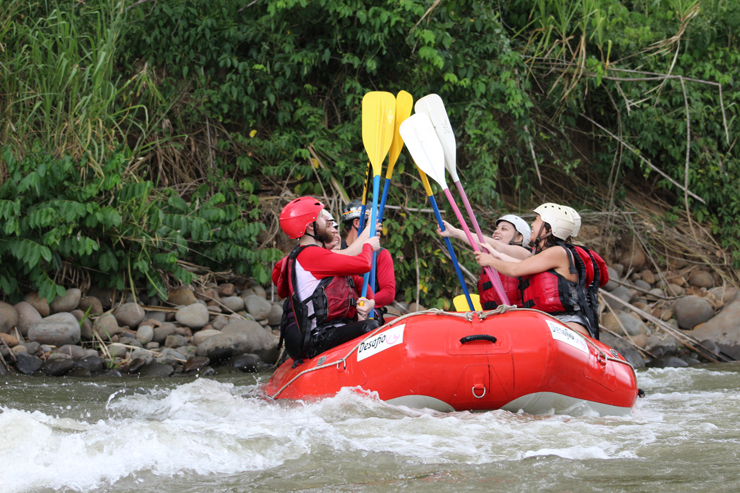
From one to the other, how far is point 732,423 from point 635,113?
5.81 meters

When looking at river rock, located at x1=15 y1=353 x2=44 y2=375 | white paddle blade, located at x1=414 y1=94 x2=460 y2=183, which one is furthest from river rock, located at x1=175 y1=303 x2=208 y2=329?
white paddle blade, located at x1=414 y1=94 x2=460 y2=183

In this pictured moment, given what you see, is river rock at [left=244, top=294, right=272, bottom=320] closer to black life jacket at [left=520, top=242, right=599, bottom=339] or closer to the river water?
the river water

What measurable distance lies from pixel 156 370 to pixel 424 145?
9.17ft

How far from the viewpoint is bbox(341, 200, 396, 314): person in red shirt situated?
14.7 feet

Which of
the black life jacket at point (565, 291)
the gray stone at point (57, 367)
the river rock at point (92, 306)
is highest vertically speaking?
the black life jacket at point (565, 291)

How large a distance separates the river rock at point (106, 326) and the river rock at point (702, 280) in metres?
6.93

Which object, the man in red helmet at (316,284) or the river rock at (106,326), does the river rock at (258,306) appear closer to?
the river rock at (106,326)

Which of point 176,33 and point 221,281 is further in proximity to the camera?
point 176,33

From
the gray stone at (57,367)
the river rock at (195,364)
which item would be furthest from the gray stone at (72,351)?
the river rock at (195,364)

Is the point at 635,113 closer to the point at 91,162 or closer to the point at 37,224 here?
the point at 91,162

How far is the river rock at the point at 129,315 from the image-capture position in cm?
598

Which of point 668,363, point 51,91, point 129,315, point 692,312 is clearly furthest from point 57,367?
point 692,312

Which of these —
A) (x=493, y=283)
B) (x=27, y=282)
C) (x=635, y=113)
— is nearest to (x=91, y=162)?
(x=27, y=282)

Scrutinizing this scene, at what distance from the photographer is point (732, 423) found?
3305 millimetres
